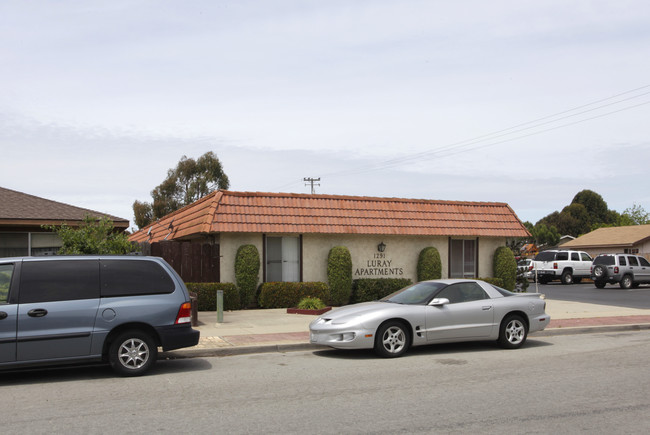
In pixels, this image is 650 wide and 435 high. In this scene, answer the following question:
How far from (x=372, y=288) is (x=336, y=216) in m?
2.60

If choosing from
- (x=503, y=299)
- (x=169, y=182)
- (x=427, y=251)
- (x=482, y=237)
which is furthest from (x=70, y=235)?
(x=169, y=182)

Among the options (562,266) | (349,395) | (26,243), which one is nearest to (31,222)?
(26,243)

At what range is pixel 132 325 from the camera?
891cm

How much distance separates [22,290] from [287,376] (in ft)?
12.8

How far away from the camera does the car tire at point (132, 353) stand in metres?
8.77

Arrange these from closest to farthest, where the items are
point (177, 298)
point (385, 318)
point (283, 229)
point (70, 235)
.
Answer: point (177, 298), point (385, 318), point (70, 235), point (283, 229)

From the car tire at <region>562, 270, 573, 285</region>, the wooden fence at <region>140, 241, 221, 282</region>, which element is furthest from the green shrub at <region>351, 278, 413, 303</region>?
the car tire at <region>562, 270, 573, 285</region>

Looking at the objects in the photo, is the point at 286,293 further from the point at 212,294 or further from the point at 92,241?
the point at 92,241

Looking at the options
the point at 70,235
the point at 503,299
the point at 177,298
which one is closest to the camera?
the point at 177,298

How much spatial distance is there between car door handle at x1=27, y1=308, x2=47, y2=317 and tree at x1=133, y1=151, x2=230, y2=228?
38.3 m

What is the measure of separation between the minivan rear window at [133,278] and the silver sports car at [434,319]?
293 cm

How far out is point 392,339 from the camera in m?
10.4

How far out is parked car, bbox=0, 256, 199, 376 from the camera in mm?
8312

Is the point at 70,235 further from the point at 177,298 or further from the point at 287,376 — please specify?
the point at 287,376
